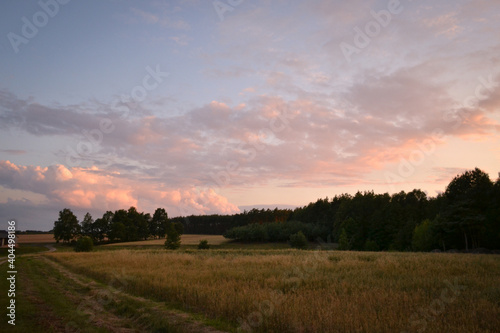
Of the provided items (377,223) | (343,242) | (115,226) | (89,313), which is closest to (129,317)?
(89,313)

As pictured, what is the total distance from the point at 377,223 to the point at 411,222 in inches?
357

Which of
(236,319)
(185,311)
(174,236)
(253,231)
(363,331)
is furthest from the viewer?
(253,231)

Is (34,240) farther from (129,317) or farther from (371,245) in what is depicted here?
(129,317)

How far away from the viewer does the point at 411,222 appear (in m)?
70.8

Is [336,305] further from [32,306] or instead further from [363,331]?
[32,306]

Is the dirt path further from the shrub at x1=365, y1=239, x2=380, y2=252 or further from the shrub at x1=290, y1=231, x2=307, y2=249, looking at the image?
the shrub at x1=365, y1=239, x2=380, y2=252

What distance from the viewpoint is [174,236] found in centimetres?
6794

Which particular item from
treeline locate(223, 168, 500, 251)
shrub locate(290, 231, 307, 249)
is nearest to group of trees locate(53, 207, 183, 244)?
treeline locate(223, 168, 500, 251)

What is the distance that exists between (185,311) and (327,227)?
99.7 metres

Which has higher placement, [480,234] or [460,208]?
[460,208]

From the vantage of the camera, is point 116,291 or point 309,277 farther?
point 309,277

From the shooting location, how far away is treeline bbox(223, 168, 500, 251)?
170 feet

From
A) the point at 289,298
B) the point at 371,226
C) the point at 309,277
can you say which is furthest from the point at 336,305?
the point at 371,226

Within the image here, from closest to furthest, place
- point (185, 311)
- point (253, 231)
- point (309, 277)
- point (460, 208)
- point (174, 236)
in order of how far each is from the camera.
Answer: point (185, 311)
point (309, 277)
point (460, 208)
point (174, 236)
point (253, 231)
